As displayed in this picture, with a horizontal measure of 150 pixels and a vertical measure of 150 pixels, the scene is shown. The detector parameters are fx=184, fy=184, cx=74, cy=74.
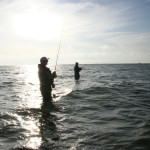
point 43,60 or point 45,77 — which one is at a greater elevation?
point 43,60

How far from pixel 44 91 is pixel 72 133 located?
132 inches

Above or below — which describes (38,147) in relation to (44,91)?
below

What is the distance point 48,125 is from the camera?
229 inches

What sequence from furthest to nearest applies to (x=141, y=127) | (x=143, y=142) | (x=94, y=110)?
1. (x=94, y=110)
2. (x=141, y=127)
3. (x=143, y=142)

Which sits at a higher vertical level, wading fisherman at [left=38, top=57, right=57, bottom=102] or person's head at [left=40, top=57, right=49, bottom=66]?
person's head at [left=40, top=57, right=49, bottom=66]

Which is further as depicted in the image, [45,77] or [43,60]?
[45,77]

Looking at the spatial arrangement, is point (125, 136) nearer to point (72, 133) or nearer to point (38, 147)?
point (72, 133)

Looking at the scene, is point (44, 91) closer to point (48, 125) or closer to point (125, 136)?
point (48, 125)

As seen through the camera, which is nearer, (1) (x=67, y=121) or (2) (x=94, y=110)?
(1) (x=67, y=121)

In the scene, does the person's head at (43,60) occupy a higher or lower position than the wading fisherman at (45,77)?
higher

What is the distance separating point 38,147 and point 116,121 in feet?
10.00

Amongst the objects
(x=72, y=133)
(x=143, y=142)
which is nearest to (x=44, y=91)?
(x=72, y=133)

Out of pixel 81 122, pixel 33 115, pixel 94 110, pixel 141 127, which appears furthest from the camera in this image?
pixel 94 110

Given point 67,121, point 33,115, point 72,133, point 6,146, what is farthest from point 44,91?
point 6,146
